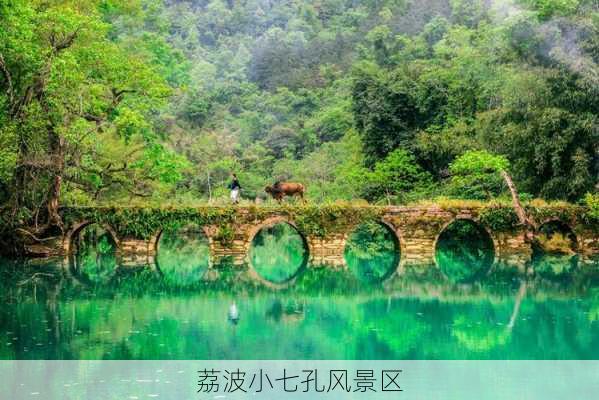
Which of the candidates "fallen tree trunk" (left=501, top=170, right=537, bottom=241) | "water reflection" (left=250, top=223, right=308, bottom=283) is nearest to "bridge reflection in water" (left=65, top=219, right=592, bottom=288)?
"water reflection" (left=250, top=223, right=308, bottom=283)

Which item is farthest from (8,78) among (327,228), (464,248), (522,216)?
(464,248)

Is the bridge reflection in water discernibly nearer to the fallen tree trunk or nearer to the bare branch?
the fallen tree trunk

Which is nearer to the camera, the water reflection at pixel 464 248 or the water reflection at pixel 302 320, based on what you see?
the water reflection at pixel 302 320

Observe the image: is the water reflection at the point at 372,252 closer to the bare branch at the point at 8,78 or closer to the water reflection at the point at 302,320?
the water reflection at the point at 302,320

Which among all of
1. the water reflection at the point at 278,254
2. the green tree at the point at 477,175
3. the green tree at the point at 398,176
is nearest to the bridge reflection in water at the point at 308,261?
the water reflection at the point at 278,254

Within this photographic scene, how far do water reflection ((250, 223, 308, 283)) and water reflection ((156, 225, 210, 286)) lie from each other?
6.55 feet

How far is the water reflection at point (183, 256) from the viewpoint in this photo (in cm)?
2712

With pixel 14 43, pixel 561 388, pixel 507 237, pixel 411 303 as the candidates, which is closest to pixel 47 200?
pixel 14 43

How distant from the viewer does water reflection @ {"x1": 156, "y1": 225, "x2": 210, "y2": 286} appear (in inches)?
1068

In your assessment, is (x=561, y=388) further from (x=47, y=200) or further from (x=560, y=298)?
(x=47, y=200)

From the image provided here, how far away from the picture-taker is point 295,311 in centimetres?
2006

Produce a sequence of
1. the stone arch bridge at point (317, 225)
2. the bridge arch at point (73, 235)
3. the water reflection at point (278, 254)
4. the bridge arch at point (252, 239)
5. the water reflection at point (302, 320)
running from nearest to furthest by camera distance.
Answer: the water reflection at point (302, 320) < the bridge arch at point (252, 239) < the water reflection at point (278, 254) < the bridge arch at point (73, 235) < the stone arch bridge at point (317, 225)

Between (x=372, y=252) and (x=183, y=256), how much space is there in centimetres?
766

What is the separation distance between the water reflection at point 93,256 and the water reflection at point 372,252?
794 centimetres
